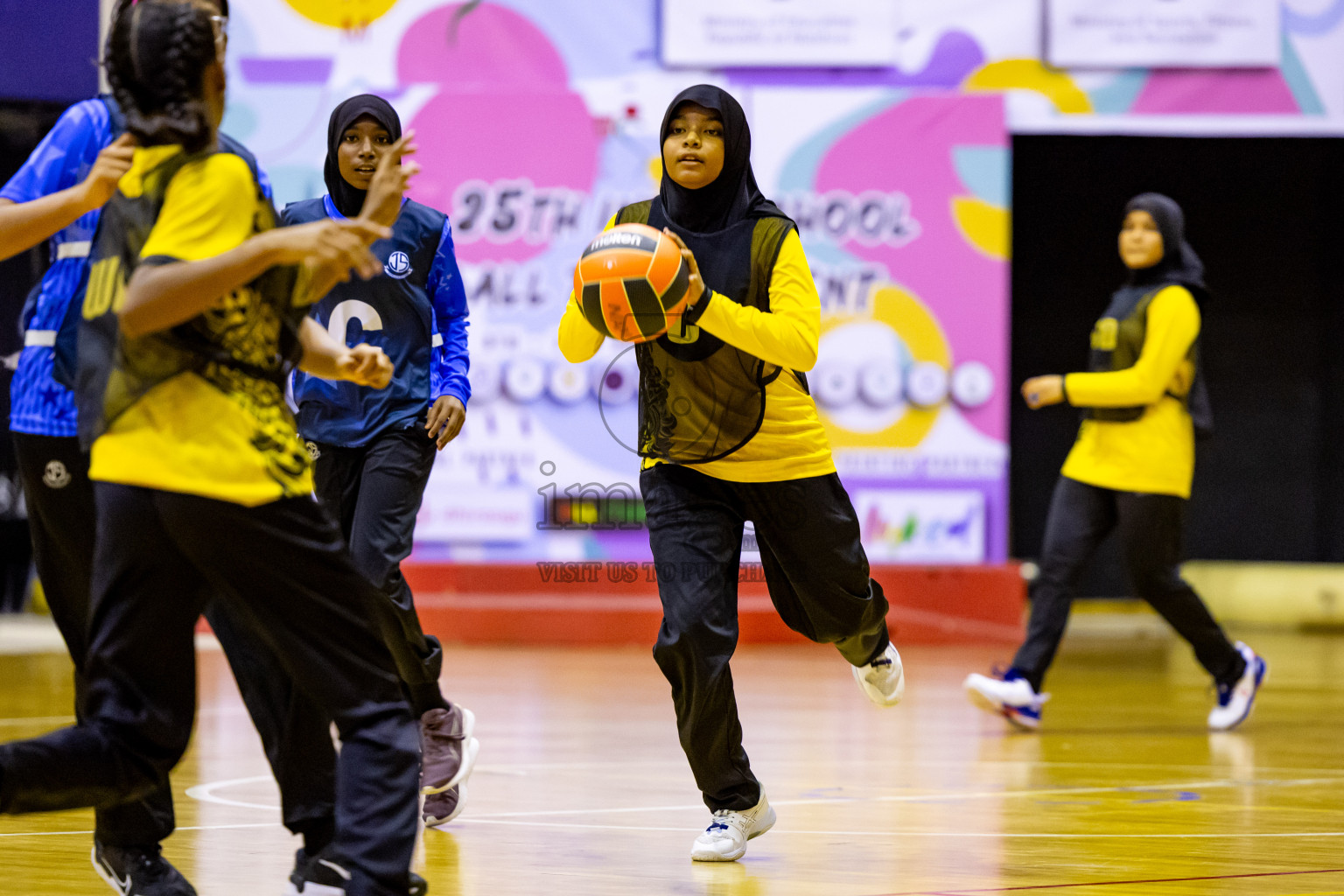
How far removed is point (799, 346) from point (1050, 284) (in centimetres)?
766

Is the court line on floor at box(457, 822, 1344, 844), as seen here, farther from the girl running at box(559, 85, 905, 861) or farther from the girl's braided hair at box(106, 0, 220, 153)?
the girl's braided hair at box(106, 0, 220, 153)

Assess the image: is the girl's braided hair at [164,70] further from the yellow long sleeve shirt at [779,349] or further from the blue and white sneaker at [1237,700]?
the blue and white sneaker at [1237,700]

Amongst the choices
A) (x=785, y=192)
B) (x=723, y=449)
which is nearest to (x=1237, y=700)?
(x=723, y=449)

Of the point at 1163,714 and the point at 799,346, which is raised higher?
the point at 799,346

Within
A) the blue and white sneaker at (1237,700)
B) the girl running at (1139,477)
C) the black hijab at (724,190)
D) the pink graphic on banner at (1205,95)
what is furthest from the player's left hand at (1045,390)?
the pink graphic on banner at (1205,95)

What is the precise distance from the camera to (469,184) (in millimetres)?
9523

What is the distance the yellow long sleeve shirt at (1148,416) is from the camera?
5.97 m

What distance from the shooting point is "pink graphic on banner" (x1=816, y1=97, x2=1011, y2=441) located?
9430 mm

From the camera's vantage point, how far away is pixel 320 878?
2738mm

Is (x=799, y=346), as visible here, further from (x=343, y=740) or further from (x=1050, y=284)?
(x=1050, y=284)

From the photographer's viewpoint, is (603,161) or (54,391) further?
(603,161)

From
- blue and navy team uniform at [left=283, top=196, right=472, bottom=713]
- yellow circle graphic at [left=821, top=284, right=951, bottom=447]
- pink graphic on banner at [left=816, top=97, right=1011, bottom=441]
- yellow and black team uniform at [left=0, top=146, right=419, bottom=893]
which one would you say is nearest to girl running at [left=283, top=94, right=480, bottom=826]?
blue and navy team uniform at [left=283, top=196, right=472, bottom=713]

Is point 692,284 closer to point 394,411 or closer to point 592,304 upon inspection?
point 592,304

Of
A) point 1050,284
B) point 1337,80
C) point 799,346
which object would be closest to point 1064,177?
point 1050,284
